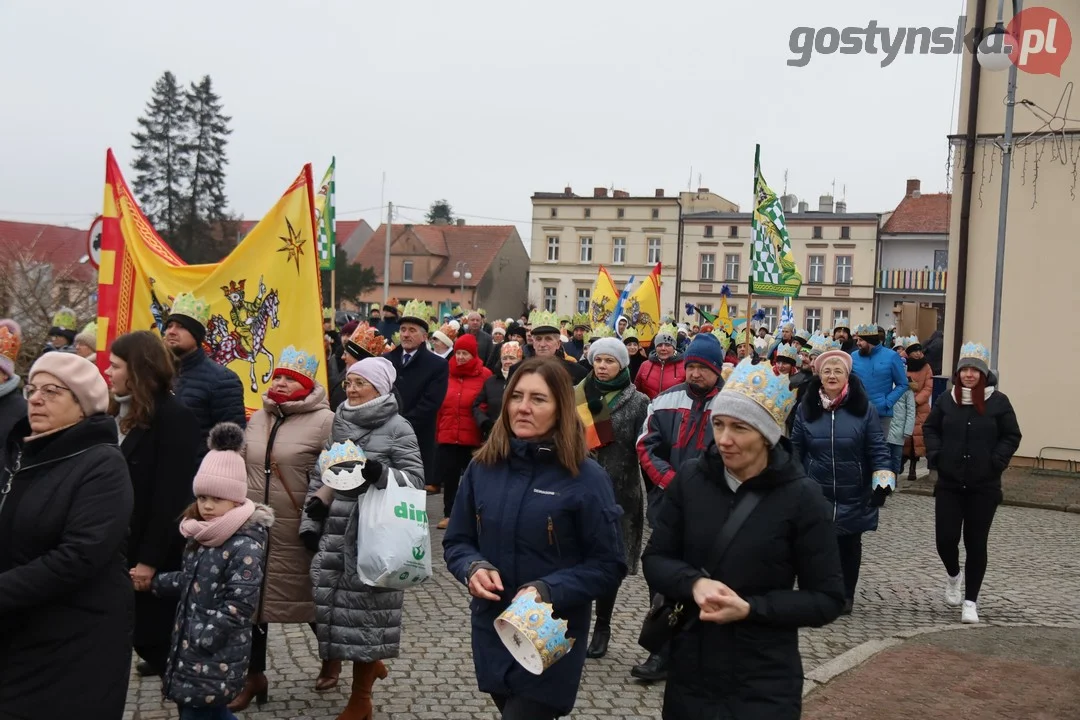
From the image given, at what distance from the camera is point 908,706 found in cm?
614

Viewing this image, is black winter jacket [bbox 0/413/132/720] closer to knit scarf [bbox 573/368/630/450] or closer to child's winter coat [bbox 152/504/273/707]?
child's winter coat [bbox 152/504/273/707]

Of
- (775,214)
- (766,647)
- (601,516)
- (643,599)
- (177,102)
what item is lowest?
(643,599)

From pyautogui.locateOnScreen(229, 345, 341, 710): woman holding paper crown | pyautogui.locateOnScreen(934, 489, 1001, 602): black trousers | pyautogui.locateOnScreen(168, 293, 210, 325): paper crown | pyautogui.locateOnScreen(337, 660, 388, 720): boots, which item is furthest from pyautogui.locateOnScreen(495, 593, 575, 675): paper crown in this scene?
pyautogui.locateOnScreen(934, 489, 1001, 602): black trousers

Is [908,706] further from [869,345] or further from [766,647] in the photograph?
[869,345]

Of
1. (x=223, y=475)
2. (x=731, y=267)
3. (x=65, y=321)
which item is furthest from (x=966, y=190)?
(x=731, y=267)

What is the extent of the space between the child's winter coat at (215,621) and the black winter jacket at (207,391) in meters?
1.73

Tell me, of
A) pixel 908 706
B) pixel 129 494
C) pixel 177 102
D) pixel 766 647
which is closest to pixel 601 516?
pixel 766 647

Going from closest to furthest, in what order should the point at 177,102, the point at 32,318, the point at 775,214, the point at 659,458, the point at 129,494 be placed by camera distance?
the point at 129,494 < the point at 659,458 < the point at 32,318 < the point at 775,214 < the point at 177,102

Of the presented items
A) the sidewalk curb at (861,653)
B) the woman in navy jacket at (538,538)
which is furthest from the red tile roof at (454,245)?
the woman in navy jacket at (538,538)

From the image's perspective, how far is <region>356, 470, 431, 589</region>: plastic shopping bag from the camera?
17.0 feet

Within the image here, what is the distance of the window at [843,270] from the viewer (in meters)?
65.5

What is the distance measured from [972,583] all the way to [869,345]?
5.70m

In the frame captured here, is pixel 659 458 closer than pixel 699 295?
Yes

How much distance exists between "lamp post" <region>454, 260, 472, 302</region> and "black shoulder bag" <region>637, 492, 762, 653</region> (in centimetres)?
7073
